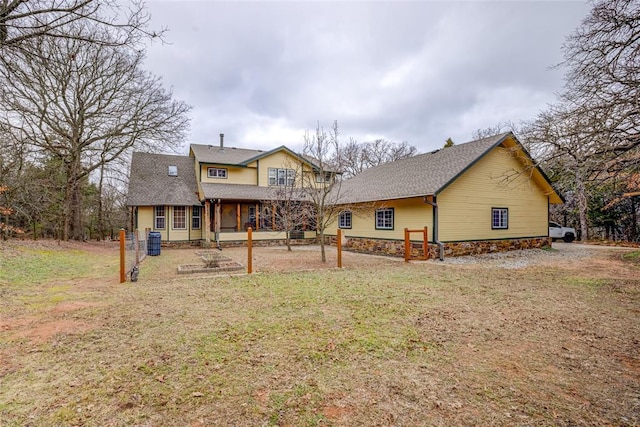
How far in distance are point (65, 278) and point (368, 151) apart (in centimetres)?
3470

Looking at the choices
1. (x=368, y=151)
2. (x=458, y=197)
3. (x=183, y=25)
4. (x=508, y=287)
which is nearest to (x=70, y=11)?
(x=183, y=25)

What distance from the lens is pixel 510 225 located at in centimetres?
1572

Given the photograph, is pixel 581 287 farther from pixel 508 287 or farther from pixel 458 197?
pixel 458 197

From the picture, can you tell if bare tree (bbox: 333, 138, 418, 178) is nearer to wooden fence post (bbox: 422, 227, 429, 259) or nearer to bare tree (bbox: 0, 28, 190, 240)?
bare tree (bbox: 0, 28, 190, 240)

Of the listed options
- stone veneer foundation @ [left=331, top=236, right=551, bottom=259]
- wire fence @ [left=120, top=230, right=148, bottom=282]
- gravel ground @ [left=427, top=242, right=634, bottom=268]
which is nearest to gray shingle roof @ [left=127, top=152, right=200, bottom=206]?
wire fence @ [left=120, top=230, right=148, bottom=282]

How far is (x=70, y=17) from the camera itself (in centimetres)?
545

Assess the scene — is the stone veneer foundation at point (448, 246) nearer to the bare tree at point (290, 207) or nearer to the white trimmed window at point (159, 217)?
the bare tree at point (290, 207)

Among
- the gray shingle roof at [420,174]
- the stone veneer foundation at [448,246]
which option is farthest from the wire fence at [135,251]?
the stone veneer foundation at [448,246]

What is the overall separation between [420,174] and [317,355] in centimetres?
1321

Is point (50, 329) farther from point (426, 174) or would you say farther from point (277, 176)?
point (277, 176)

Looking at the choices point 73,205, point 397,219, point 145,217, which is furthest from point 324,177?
point 73,205

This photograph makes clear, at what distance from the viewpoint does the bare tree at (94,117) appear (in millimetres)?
15078

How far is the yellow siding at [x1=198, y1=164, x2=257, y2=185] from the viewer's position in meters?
20.1

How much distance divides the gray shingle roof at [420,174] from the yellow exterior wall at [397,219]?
54 cm
